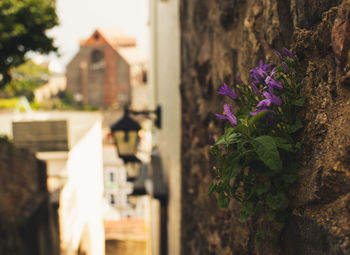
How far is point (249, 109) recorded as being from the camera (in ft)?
3.81

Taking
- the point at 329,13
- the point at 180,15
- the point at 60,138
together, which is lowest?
the point at 60,138

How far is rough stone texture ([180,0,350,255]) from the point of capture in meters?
0.88

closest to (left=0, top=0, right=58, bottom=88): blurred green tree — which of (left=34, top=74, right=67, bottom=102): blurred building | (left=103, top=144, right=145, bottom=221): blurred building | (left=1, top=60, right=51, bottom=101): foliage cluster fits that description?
(left=1, top=60, right=51, bottom=101): foliage cluster

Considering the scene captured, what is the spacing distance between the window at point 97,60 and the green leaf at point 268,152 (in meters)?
33.9

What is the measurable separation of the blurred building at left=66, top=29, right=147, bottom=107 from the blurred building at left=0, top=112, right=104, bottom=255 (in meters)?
22.3

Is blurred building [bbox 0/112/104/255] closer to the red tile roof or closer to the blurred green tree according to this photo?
the blurred green tree

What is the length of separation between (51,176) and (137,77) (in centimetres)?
2812

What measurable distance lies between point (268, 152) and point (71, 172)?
703cm

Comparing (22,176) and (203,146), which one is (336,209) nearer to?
(203,146)

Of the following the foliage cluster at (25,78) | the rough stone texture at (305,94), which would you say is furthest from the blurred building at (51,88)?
the rough stone texture at (305,94)

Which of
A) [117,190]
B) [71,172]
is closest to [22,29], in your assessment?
[71,172]

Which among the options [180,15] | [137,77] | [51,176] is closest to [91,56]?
[137,77]

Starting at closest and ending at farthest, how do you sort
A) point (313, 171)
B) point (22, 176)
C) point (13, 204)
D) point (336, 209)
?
point (336, 209)
point (313, 171)
point (13, 204)
point (22, 176)

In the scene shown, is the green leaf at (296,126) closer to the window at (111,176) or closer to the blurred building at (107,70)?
the window at (111,176)
